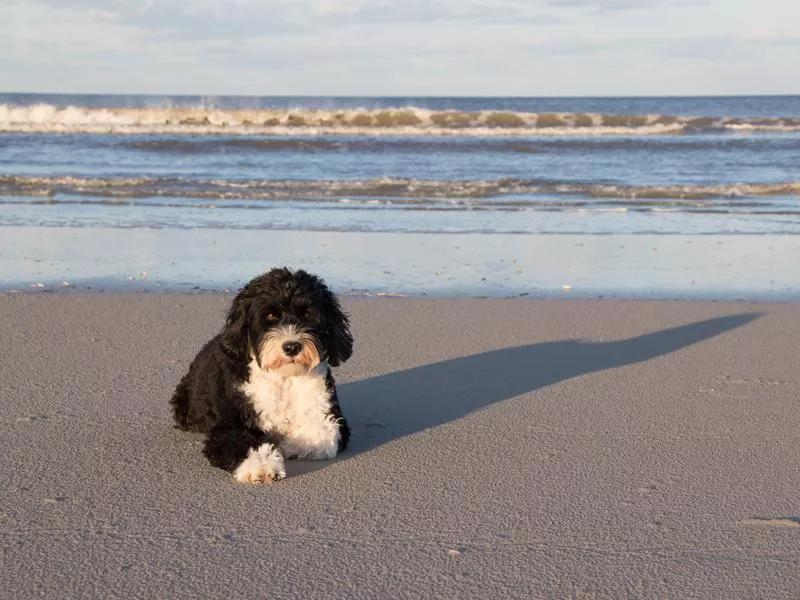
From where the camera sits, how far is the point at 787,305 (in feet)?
28.9

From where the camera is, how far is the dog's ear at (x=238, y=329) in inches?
185

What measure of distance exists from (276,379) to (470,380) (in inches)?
78.2

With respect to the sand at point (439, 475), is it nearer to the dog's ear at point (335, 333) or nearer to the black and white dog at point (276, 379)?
the black and white dog at point (276, 379)

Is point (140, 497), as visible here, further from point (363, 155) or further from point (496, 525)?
point (363, 155)

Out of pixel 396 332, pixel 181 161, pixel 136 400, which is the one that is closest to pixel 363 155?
pixel 181 161

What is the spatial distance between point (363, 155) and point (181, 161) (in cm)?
477

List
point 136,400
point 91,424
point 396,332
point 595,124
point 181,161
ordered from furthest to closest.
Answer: point 595,124 < point 181,161 < point 396,332 < point 136,400 < point 91,424

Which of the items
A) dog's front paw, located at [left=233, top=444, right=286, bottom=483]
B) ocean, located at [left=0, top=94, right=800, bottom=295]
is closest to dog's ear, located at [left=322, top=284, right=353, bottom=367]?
dog's front paw, located at [left=233, top=444, right=286, bottom=483]

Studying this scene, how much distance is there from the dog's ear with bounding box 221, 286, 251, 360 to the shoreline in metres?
4.33

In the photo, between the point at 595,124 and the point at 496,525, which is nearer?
the point at 496,525

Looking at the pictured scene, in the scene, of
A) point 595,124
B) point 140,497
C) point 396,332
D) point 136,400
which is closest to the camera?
point 140,497

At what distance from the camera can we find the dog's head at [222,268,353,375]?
14.9 ft

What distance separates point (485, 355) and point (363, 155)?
21.0m

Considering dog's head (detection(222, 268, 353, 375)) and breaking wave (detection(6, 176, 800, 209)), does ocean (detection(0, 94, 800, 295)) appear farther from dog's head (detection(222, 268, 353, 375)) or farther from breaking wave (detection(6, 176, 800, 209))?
dog's head (detection(222, 268, 353, 375))
